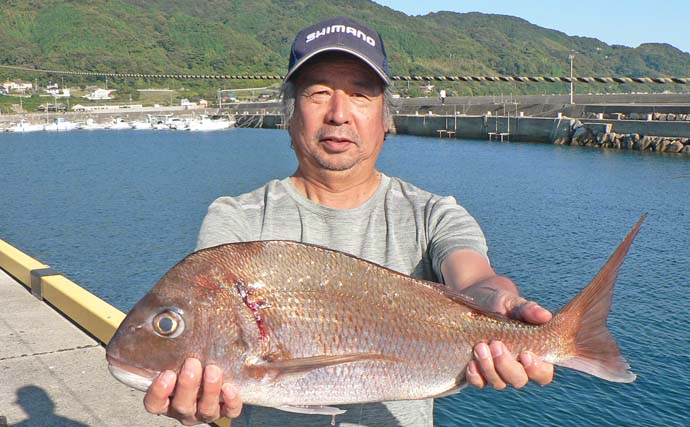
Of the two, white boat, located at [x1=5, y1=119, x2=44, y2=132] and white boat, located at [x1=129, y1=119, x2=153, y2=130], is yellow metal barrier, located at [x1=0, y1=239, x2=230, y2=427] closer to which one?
white boat, located at [x1=5, y1=119, x2=44, y2=132]

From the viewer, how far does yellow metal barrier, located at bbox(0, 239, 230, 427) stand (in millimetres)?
7012

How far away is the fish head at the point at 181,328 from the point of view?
232 centimetres

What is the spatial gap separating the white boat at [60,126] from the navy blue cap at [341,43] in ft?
340

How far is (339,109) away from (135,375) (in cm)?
116

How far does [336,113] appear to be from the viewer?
9.00ft

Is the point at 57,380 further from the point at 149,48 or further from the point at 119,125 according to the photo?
the point at 149,48

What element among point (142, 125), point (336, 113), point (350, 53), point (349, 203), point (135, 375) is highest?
point (350, 53)

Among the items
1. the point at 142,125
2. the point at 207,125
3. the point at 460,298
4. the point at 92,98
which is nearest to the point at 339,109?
the point at 460,298

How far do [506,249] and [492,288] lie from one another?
1762cm

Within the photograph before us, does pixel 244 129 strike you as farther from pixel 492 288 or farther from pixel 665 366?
pixel 492 288

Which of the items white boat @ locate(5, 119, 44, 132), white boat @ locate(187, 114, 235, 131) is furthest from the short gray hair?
white boat @ locate(5, 119, 44, 132)

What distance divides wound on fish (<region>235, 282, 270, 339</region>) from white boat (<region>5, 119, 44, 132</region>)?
10139 cm

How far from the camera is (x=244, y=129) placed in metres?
95.1

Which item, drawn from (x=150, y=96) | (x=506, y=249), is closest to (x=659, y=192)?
(x=506, y=249)
